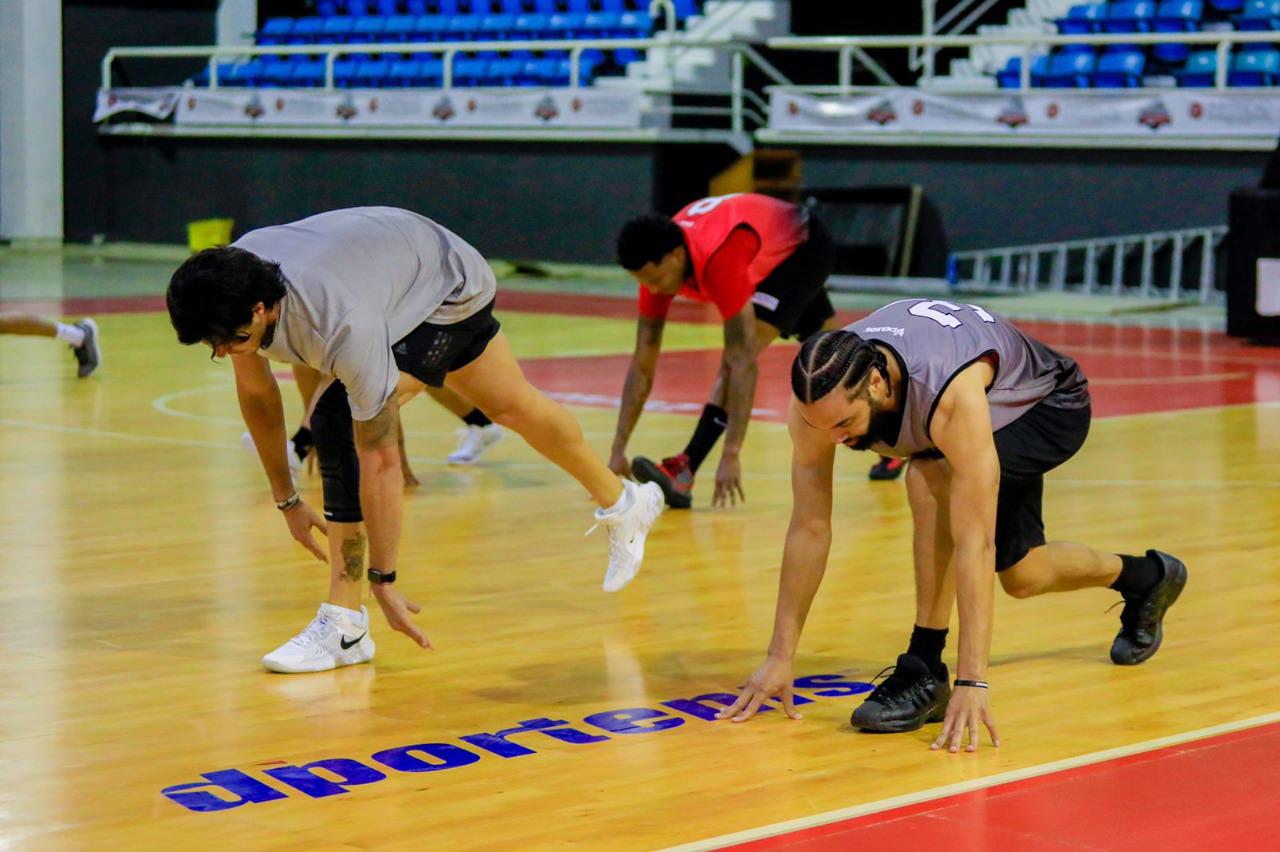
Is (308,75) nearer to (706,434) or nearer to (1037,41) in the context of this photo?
(1037,41)

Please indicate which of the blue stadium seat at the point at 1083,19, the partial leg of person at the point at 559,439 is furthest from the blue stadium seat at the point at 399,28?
the partial leg of person at the point at 559,439

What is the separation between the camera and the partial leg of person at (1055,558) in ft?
16.8

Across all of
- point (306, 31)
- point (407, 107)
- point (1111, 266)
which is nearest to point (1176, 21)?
point (1111, 266)

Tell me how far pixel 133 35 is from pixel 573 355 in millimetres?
17049

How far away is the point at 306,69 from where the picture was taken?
89.1ft

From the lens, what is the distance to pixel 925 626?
5.07 metres

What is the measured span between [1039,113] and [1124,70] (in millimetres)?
1466

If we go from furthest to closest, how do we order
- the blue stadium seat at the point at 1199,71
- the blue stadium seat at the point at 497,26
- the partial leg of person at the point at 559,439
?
1. the blue stadium seat at the point at 497,26
2. the blue stadium seat at the point at 1199,71
3. the partial leg of person at the point at 559,439

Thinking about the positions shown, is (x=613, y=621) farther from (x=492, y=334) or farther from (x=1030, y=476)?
(x=1030, y=476)

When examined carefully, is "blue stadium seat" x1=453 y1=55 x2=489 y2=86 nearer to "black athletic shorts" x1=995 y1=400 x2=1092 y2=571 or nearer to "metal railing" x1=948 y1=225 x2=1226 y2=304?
"metal railing" x1=948 y1=225 x2=1226 y2=304

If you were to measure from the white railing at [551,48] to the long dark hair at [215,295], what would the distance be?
17.5m

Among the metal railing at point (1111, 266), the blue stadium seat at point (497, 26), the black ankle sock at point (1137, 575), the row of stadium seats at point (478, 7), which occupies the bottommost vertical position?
the metal railing at point (1111, 266)

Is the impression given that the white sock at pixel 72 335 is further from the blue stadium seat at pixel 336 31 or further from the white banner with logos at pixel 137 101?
the blue stadium seat at pixel 336 31

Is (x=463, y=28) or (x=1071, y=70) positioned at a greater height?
(x=463, y=28)
